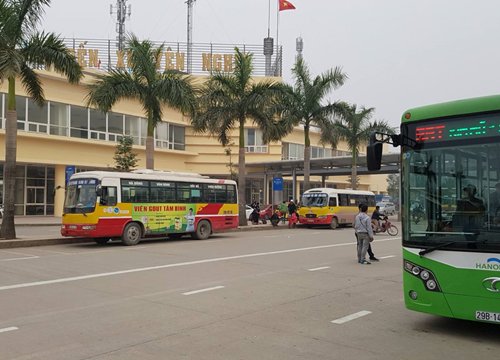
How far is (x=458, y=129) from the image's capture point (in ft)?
21.2

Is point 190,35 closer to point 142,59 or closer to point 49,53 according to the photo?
point 142,59

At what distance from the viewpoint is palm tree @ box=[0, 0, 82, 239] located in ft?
57.2

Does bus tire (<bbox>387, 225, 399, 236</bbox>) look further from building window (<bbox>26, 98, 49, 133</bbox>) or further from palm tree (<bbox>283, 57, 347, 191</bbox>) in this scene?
building window (<bbox>26, 98, 49, 133</bbox>)

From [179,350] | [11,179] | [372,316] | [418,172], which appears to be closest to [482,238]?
[418,172]

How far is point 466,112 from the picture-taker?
6.41 m

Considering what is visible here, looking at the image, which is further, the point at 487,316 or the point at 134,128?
the point at 134,128

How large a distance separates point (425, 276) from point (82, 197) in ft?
47.6

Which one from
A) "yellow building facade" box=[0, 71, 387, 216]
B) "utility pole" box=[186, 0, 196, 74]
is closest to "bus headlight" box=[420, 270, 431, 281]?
"yellow building facade" box=[0, 71, 387, 216]

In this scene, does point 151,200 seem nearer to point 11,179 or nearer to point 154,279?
point 11,179

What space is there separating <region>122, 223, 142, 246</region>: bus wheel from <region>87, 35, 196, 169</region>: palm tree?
6198 mm

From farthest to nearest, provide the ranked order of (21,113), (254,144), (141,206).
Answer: (254,144) < (21,113) < (141,206)

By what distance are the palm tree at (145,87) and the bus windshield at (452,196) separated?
18.6 metres

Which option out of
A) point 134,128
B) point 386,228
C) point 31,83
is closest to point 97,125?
point 134,128

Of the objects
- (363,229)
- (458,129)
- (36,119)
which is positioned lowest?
(363,229)
